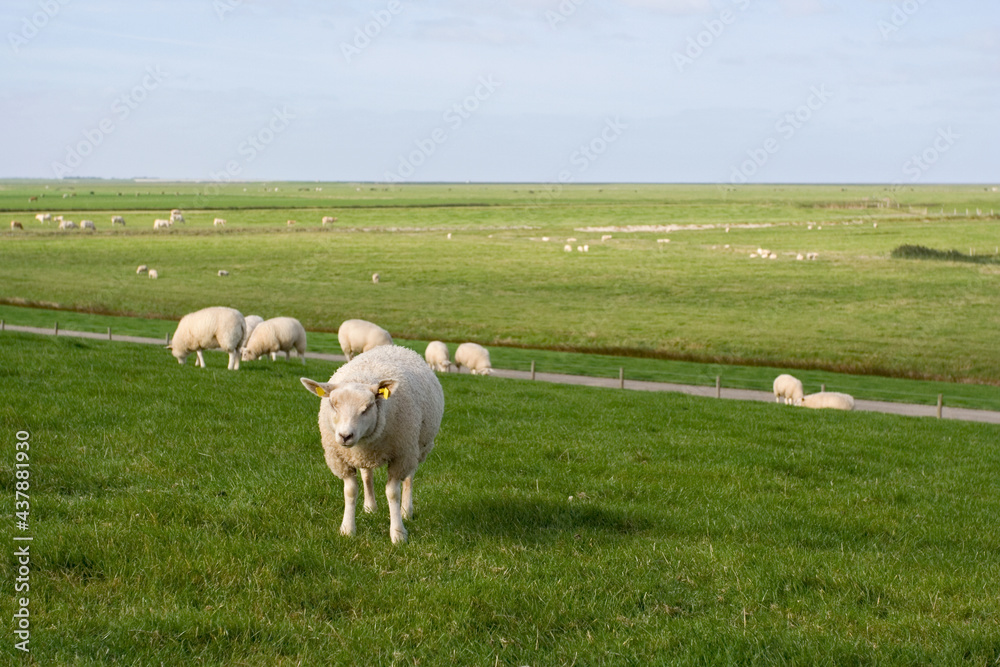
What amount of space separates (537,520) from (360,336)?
25.3 meters

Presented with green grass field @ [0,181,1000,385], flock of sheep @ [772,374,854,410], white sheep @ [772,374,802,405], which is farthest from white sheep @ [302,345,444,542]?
green grass field @ [0,181,1000,385]

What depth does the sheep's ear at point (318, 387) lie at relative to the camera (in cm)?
862

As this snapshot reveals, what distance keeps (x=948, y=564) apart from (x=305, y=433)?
8.45 m

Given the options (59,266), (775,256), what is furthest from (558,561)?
(775,256)

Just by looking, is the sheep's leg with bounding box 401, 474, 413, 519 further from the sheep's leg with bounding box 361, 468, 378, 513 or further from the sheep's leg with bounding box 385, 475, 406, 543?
the sheep's leg with bounding box 385, 475, 406, 543

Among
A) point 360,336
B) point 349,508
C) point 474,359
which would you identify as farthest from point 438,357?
point 349,508

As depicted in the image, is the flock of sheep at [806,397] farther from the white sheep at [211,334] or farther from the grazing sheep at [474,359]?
the white sheep at [211,334]

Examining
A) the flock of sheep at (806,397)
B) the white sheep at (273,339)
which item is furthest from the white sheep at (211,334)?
the flock of sheep at (806,397)

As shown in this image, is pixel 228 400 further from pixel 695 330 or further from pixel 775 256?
pixel 775 256

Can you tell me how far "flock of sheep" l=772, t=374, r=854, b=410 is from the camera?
31.5 metres

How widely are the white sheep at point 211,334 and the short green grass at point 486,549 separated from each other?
8828 millimetres

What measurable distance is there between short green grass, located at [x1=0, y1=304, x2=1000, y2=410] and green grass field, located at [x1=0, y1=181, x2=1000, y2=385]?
3.19m

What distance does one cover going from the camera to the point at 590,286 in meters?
73.1

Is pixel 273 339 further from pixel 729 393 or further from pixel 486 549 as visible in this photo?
pixel 486 549
